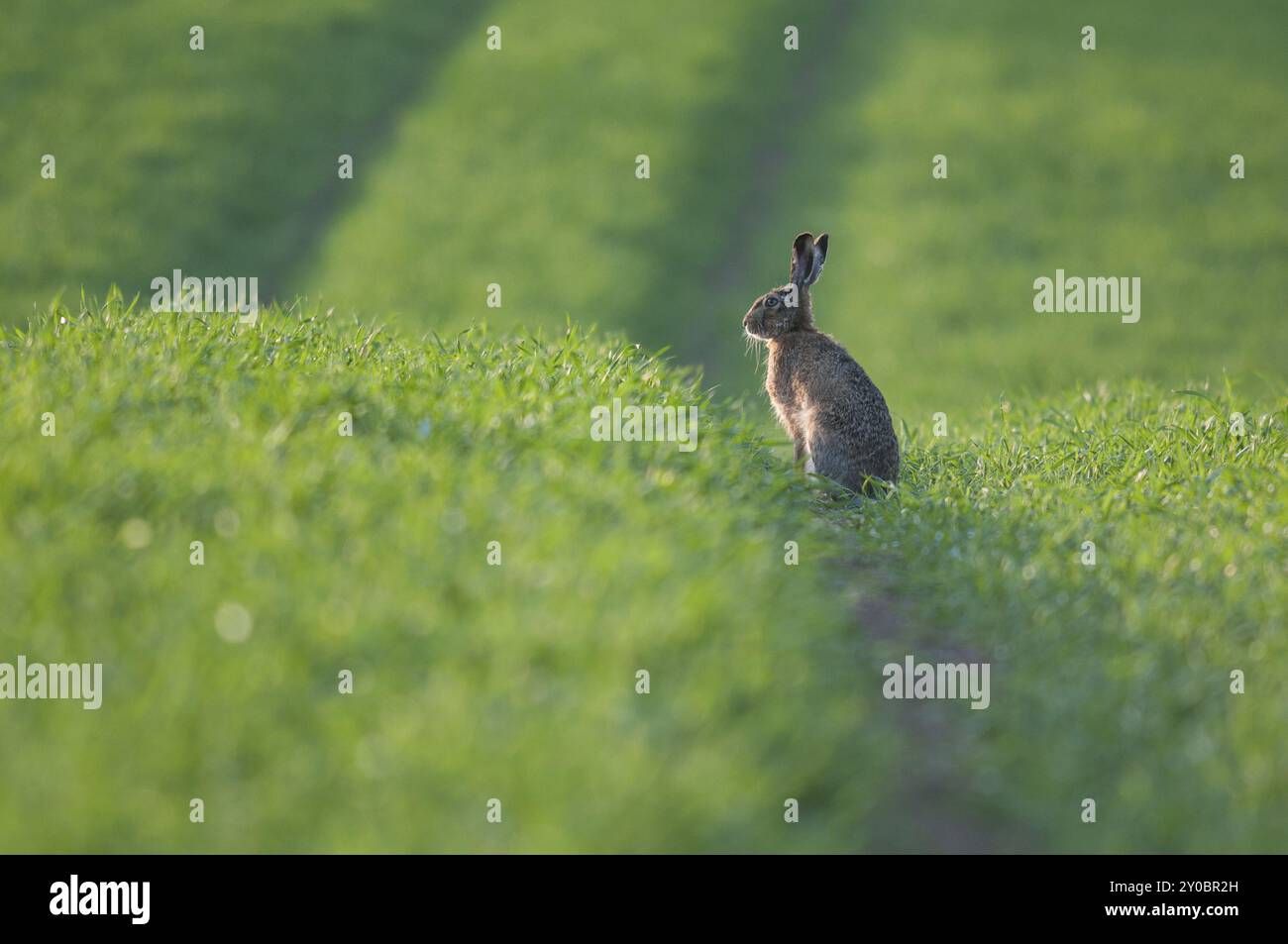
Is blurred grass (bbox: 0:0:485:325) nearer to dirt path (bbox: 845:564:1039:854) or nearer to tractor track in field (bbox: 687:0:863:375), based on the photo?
tractor track in field (bbox: 687:0:863:375)

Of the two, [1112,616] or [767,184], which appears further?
[767,184]

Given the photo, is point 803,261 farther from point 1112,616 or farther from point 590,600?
point 590,600

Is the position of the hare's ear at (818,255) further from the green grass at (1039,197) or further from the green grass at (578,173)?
the green grass at (578,173)

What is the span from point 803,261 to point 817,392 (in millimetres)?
968

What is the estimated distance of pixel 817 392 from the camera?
26.1ft

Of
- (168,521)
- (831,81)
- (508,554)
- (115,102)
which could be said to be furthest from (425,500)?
(831,81)

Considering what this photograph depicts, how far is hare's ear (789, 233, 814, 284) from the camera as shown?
814 centimetres

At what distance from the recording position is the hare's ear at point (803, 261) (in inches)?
320

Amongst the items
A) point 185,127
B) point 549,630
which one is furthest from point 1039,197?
point 549,630

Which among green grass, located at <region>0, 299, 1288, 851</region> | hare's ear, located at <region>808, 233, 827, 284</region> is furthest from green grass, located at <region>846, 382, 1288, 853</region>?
hare's ear, located at <region>808, 233, 827, 284</region>

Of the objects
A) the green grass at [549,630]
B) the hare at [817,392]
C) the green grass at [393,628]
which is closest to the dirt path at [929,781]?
the green grass at [549,630]

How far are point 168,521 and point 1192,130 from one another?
66.5 ft

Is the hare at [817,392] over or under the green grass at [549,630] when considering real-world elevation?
over

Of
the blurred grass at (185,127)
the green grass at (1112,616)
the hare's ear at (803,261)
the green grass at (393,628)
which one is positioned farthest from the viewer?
the blurred grass at (185,127)
